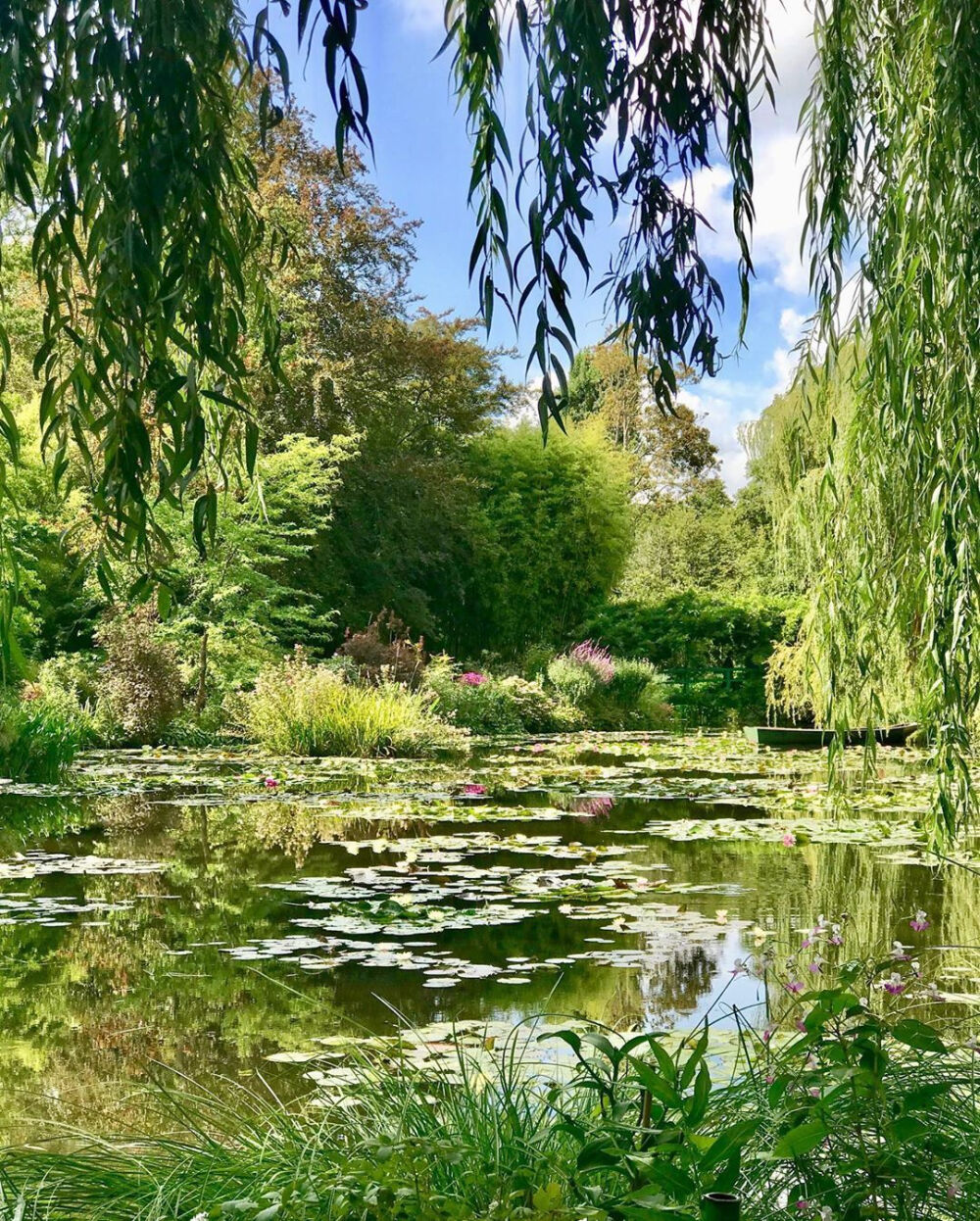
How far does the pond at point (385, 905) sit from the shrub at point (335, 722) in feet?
5.78

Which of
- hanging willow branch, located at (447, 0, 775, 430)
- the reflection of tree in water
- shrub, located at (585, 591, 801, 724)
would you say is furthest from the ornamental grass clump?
hanging willow branch, located at (447, 0, 775, 430)

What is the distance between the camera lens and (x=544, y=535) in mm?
19844

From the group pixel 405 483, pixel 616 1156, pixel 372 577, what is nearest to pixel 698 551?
pixel 405 483

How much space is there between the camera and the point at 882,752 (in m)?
12.0

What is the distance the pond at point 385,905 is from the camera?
3643mm

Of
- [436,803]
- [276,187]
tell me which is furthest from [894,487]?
[276,187]

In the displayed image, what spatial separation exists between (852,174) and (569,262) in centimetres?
127

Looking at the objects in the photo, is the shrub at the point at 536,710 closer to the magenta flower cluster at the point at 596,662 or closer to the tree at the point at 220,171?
the magenta flower cluster at the point at 596,662

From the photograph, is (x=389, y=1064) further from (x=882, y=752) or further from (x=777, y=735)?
(x=777, y=735)

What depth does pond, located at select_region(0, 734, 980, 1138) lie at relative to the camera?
143 inches

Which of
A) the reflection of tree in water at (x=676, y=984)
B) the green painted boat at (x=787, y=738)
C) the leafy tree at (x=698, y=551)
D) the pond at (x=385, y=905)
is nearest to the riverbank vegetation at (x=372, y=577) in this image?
the leafy tree at (x=698, y=551)

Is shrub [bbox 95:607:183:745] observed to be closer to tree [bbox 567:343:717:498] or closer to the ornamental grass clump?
the ornamental grass clump

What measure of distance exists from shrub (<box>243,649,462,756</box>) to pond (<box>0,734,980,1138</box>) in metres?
1.76

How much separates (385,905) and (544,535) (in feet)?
49.4
